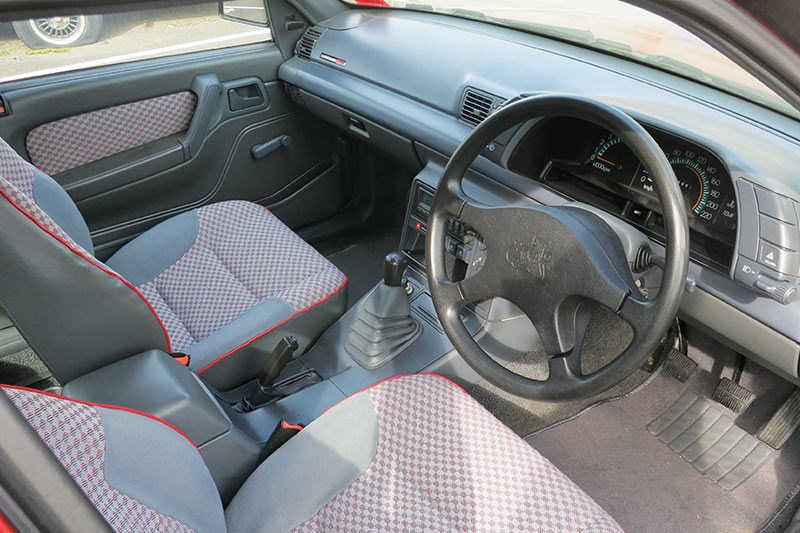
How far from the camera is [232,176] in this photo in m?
2.37

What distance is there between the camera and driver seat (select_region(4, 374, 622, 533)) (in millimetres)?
851

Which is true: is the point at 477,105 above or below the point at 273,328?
above

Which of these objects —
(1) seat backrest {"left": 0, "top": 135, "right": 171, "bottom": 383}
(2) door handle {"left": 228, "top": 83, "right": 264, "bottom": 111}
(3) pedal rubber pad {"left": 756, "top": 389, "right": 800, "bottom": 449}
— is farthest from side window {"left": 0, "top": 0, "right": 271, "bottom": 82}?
(3) pedal rubber pad {"left": 756, "top": 389, "right": 800, "bottom": 449}

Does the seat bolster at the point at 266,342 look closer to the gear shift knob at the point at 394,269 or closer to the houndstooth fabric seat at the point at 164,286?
the houndstooth fabric seat at the point at 164,286

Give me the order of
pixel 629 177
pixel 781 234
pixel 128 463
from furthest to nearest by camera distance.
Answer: pixel 629 177 → pixel 781 234 → pixel 128 463

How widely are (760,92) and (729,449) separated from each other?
3.08ft

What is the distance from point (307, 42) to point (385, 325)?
4.17ft

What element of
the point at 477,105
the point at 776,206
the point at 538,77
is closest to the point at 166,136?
the point at 477,105

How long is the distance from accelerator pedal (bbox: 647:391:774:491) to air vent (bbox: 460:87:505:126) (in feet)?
3.26

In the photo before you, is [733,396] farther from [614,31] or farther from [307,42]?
[307,42]

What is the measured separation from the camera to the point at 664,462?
1.79 metres

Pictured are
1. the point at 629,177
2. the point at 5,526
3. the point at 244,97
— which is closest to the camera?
the point at 5,526

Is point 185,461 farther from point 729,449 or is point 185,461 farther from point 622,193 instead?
point 729,449

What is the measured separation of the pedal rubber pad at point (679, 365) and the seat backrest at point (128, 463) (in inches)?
56.7
